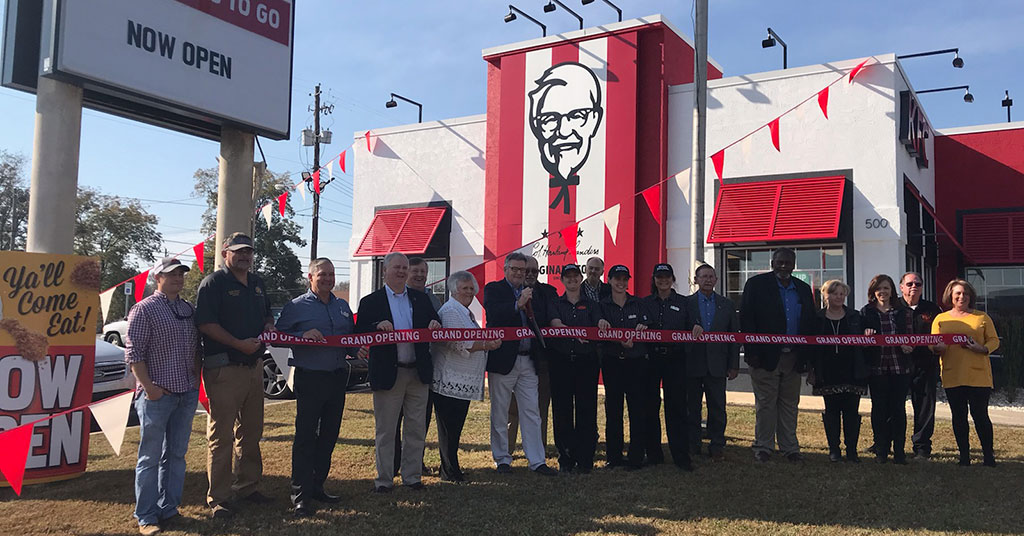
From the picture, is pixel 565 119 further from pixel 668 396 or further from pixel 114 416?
pixel 114 416

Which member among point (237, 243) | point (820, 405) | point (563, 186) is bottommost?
point (820, 405)

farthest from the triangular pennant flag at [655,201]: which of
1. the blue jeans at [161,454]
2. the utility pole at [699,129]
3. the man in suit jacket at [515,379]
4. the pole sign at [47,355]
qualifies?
the blue jeans at [161,454]

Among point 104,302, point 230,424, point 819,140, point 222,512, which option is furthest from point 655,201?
point 222,512

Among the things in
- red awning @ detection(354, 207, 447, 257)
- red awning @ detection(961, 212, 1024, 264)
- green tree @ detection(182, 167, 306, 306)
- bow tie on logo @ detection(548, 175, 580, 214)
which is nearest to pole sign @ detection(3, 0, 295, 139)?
bow tie on logo @ detection(548, 175, 580, 214)

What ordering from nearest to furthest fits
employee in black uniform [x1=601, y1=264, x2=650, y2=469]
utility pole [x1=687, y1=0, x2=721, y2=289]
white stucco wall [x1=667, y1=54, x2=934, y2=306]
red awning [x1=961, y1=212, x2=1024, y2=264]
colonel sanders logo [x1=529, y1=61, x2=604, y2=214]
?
employee in black uniform [x1=601, y1=264, x2=650, y2=469] < utility pole [x1=687, y1=0, x2=721, y2=289] < white stucco wall [x1=667, y1=54, x2=934, y2=306] < red awning [x1=961, y1=212, x2=1024, y2=264] < colonel sanders logo [x1=529, y1=61, x2=604, y2=214]

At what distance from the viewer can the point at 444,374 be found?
5.86 meters

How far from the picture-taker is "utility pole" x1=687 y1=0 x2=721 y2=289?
9008mm

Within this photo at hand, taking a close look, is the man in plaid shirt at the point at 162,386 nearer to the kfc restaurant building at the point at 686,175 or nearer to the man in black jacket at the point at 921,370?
the man in black jacket at the point at 921,370

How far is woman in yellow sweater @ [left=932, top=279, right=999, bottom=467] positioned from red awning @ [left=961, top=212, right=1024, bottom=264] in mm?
8593

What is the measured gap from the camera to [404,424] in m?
5.63

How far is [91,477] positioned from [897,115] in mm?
12368

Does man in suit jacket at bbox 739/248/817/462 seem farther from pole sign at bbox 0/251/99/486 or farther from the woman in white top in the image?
pole sign at bbox 0/251/99/486

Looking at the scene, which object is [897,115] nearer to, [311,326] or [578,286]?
[578,286]

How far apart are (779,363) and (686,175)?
14.0 ft
